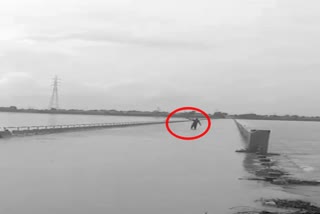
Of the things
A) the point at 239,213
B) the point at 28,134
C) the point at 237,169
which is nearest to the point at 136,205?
the point at 239,213

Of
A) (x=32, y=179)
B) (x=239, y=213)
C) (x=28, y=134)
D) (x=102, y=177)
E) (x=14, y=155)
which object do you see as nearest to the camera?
(x=239, y=213)

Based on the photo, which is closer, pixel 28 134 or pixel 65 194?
pixel 65 194

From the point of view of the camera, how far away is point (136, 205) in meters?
10.6

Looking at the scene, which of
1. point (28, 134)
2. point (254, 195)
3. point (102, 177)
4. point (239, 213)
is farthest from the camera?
point (28, 134)

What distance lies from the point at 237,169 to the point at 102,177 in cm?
639

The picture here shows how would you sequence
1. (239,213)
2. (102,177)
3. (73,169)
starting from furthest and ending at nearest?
1. (73,169)
2. (102,177)
3. (239,213)

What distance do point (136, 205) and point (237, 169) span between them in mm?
8661

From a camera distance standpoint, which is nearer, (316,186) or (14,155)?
(316,186)

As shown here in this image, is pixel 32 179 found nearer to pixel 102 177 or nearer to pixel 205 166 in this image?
pixel 102 177

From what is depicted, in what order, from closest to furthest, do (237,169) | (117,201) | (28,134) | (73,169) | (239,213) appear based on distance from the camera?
1. (239,213)
2. (117,201)
3. (73,169)
4. (237,169)
5. (28,134)

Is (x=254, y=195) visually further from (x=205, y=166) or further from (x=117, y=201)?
(x=205, y=166)

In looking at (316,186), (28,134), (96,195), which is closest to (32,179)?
(96,195)

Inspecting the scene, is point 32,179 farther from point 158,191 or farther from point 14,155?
point 14,155

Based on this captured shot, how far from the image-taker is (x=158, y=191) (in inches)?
494
